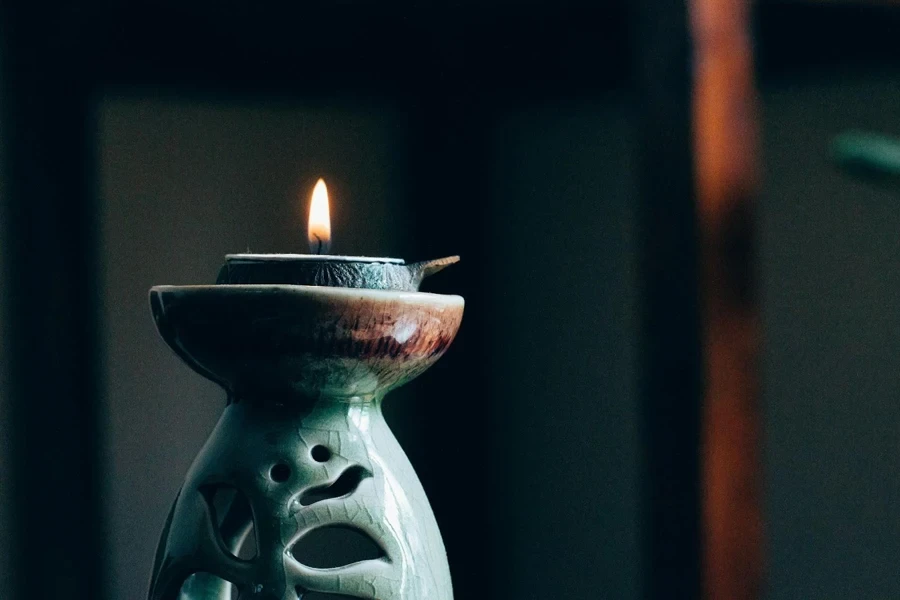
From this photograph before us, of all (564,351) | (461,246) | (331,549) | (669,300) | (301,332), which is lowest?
(331,549)

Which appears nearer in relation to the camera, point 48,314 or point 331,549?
point 48,314

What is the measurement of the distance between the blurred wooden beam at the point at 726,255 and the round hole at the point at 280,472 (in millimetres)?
455

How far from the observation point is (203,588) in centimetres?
35

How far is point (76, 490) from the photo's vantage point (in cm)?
143

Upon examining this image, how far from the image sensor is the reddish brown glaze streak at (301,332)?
0.30m

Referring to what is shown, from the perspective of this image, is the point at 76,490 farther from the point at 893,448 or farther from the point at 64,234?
the point at 893,448

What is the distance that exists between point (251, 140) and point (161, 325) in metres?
1.39

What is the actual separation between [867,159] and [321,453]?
19 centimetres

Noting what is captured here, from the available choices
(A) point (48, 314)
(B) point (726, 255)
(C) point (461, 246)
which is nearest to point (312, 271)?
(B) point (726, 255)

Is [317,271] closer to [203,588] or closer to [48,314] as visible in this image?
[203,588]

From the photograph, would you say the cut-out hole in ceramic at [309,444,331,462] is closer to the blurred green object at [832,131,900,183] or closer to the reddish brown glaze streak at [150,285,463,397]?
the reddish brown glaze streak at [150,285,463,397]

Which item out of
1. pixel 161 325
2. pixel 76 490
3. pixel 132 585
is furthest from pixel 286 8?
pixel 161 325

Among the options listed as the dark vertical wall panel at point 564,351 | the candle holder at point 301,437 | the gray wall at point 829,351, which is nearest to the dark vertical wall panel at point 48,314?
the dark vertical wall panel at point 564,351

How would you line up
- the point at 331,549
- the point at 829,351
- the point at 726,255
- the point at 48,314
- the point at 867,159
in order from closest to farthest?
the point at 867,159
the point at 726,255
the point at 48,314
the point at 829,351
the point at 331,549
